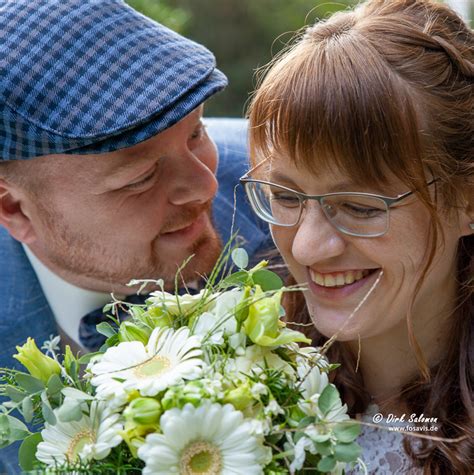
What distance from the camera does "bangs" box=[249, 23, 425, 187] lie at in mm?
1884

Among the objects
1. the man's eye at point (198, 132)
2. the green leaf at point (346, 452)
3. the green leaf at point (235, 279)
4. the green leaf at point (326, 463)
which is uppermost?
the green leaf at point (235, 279)

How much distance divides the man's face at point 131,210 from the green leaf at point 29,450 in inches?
44.9

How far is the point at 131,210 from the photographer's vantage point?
9.56ft

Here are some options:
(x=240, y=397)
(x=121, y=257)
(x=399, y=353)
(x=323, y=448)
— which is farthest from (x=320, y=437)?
(x=121, y=257)

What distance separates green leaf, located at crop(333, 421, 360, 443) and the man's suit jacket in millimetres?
1523

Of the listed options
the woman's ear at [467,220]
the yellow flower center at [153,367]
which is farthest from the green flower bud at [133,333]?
the woman's ear at [467,220]

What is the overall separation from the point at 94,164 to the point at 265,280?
1.19m

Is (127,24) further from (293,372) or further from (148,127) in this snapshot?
(293,372)

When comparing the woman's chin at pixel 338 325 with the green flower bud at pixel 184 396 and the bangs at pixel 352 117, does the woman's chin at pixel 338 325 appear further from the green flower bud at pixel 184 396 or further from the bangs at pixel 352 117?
the green flower bud at pixel 184 396

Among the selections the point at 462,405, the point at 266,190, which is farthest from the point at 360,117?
the point at 462,405

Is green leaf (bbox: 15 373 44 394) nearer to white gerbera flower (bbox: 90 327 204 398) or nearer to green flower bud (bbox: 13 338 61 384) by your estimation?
green flower bud (bbox: 13 338 61 384)

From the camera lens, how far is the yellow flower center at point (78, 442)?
158 centimetres

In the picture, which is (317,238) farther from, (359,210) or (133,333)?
(133,333)

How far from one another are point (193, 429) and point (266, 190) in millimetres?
856
